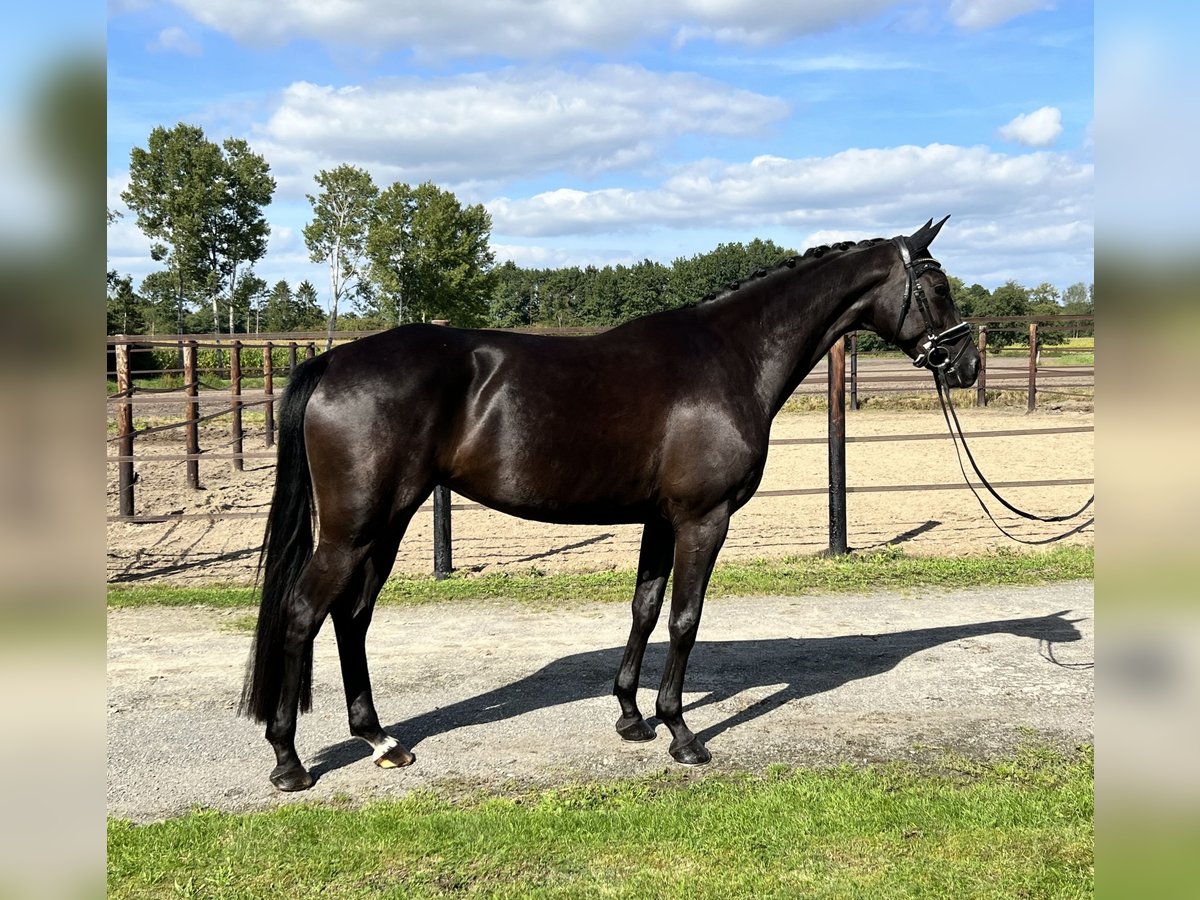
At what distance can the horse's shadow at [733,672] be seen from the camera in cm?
443

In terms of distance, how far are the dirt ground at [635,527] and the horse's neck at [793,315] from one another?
358cm

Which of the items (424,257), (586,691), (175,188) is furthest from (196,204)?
(586,691)

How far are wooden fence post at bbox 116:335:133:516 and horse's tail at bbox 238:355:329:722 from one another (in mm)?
6303

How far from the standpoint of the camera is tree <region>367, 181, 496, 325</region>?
53.6 metres

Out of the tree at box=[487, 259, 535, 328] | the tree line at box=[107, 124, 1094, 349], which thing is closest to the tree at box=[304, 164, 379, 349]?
the tree line at box=[107, 124, 1094, 349]

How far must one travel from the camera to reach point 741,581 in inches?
285

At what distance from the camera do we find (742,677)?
201 inches

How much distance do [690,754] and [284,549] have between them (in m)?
1.98

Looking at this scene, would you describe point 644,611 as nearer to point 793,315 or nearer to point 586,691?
point 586,691

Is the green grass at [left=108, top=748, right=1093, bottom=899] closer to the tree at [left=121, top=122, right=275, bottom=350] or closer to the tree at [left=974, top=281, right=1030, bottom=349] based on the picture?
the tree at [left=974, top=281, right=1030, bottom=349]

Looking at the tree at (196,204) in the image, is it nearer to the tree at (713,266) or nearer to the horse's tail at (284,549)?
the tree at (713,266)
